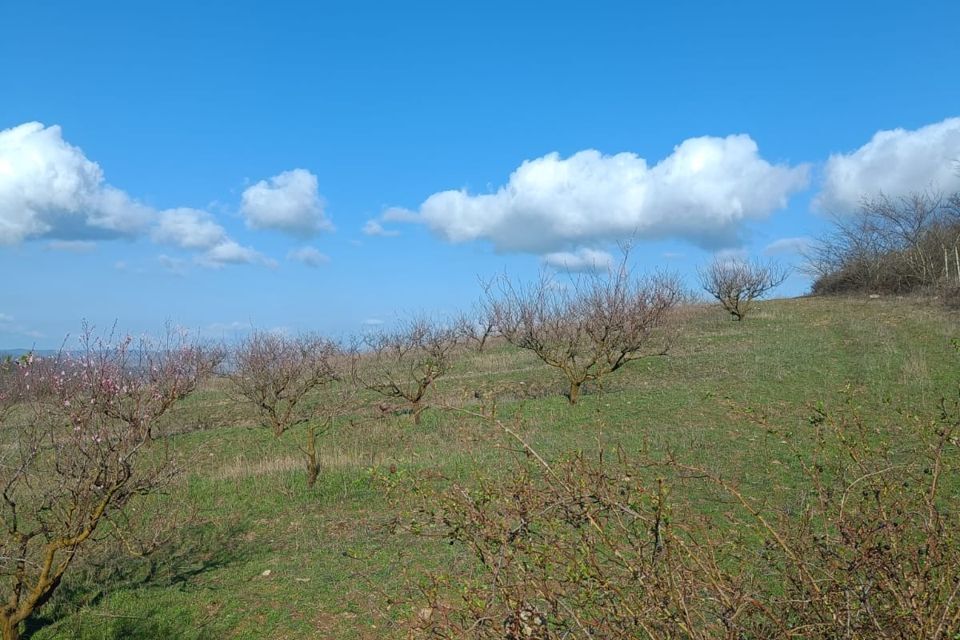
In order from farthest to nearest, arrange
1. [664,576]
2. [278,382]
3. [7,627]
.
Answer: [278,382], [7,627], [664,576]

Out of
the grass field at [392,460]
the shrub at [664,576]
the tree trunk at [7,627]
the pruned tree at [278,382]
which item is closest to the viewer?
the shrub at [664,576]

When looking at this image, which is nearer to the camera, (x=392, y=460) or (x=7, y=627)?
(x=7, y=627)

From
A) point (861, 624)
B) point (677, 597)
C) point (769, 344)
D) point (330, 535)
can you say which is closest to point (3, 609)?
point (330, 535)

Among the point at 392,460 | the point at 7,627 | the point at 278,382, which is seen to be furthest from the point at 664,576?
the point at 278,382

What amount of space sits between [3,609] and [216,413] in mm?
15809

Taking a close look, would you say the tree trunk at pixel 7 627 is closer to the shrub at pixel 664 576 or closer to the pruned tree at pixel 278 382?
the shrub at pixel 664 576

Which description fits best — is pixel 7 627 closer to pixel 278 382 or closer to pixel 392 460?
pixel 392 460

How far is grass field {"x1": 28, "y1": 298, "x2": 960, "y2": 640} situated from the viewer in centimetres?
594

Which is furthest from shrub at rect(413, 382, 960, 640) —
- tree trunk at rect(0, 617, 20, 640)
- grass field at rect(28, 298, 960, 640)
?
tree trunk at rect(0, 617, 20, 640)

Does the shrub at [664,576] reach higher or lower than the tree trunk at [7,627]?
higher

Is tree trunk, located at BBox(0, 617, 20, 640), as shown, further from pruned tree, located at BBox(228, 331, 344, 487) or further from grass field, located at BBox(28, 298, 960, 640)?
pruned tree, located at BBox(228, 331, 344, 487)

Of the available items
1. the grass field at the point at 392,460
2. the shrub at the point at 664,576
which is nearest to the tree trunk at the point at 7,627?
the grass field at the point at 392,460

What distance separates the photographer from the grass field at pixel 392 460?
5.94m

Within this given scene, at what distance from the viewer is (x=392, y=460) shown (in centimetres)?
1045
